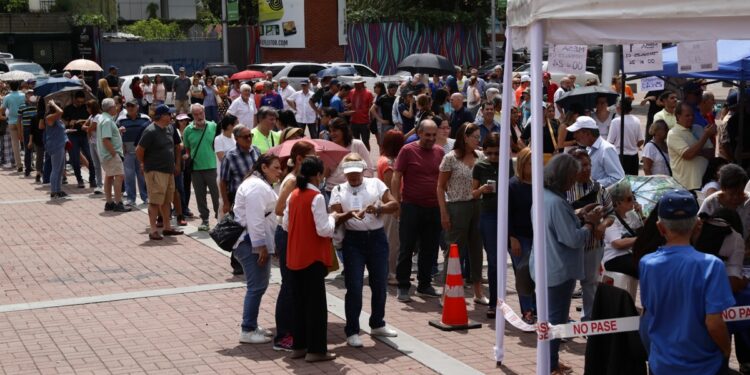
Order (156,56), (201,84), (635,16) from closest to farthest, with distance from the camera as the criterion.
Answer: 1. (635,16)
2. (201,84)
3. (156,56)

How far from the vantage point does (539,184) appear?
664 centimetres

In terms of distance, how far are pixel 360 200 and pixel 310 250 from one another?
2.70 feet

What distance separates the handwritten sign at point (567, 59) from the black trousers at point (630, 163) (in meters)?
7.16

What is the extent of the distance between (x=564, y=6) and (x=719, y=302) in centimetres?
219

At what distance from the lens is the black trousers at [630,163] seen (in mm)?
14594

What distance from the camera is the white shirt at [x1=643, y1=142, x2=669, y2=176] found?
474 inches

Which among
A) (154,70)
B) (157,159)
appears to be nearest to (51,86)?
(157,159)

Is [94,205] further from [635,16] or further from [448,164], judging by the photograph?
[635,16]

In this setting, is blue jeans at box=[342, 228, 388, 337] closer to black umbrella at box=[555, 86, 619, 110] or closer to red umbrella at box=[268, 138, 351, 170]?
red umbrella at box=[268, 138, 351, 170]

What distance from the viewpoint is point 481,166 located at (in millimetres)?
10016

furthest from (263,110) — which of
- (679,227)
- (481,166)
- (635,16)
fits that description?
(679,227)

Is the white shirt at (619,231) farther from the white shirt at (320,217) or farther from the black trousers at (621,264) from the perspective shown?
the white shirt at (320,217)

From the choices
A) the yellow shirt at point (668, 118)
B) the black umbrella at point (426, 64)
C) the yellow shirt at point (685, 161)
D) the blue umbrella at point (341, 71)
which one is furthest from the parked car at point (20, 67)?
the yellow shirt at point (685, 161)

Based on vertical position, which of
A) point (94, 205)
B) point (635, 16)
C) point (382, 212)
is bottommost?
point (94, 205)
